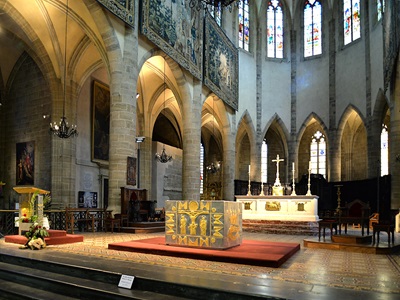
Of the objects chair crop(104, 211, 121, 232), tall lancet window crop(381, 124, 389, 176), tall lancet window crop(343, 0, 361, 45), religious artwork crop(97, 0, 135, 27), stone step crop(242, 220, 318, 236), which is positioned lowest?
stone step crop(242, 220, 318, 236)

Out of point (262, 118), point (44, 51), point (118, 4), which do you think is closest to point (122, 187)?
point (118, 4)

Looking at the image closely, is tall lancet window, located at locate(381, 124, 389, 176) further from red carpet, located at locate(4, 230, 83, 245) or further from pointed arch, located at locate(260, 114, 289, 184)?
red carpet, located at locate(4, 230, 83, 245)

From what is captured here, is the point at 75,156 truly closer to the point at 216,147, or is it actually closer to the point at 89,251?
the point at 89,251

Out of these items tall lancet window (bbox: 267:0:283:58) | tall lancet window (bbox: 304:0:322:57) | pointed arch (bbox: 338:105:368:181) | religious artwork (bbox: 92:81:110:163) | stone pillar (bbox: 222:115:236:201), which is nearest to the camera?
religious artwork (bbox: 92:81:110:163)

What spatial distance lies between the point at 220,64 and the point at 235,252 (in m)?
16.4

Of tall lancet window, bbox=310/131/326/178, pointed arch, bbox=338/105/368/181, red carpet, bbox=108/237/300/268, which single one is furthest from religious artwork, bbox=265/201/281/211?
tall lancet window, bbox=310/131/326/178

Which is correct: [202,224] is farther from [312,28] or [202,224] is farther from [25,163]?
[312,28]

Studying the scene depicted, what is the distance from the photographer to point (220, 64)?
2212cm

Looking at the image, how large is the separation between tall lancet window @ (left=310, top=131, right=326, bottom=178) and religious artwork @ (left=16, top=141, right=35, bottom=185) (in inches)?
755

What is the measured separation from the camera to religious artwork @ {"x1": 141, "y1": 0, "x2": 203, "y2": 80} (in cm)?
1458

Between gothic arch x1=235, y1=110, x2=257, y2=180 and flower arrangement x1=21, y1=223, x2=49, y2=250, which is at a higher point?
gothic arch x1=235, y1=110, x2=257, y2=180

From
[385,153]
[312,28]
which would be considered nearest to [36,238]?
[385,153]

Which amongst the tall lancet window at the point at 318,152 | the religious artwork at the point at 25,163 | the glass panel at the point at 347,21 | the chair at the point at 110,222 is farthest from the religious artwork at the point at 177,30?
the tall lancet window at the point at 318,152

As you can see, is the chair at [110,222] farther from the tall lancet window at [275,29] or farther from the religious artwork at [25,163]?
the tall lancet window at [275,29]
